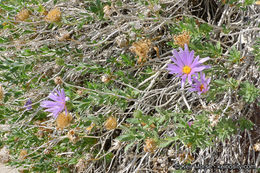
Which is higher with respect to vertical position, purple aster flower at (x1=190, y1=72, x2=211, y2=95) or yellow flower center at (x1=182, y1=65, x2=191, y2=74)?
yellow flower center at (x1=182, y1=65, x2=191, y2=74)

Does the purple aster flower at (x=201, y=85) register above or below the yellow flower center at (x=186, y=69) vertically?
below

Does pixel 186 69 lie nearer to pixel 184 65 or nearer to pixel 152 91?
pixel 184 65

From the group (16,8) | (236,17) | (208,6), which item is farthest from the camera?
(16,8)

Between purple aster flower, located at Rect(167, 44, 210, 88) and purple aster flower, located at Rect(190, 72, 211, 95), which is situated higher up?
purple aster flower, located at Rect(167, 44, 210, 88)

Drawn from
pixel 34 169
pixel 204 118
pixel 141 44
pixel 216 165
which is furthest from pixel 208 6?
pixel 34 169

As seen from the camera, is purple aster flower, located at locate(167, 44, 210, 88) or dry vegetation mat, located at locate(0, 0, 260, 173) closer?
purple aster flower, located at locate(167, 44, 210, 88)

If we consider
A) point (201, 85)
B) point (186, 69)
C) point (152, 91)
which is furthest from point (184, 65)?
point (152, 91)

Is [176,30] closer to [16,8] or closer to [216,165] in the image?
[216,165]

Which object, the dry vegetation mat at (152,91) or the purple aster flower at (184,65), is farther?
the dry vegetation mat at (152,91)
